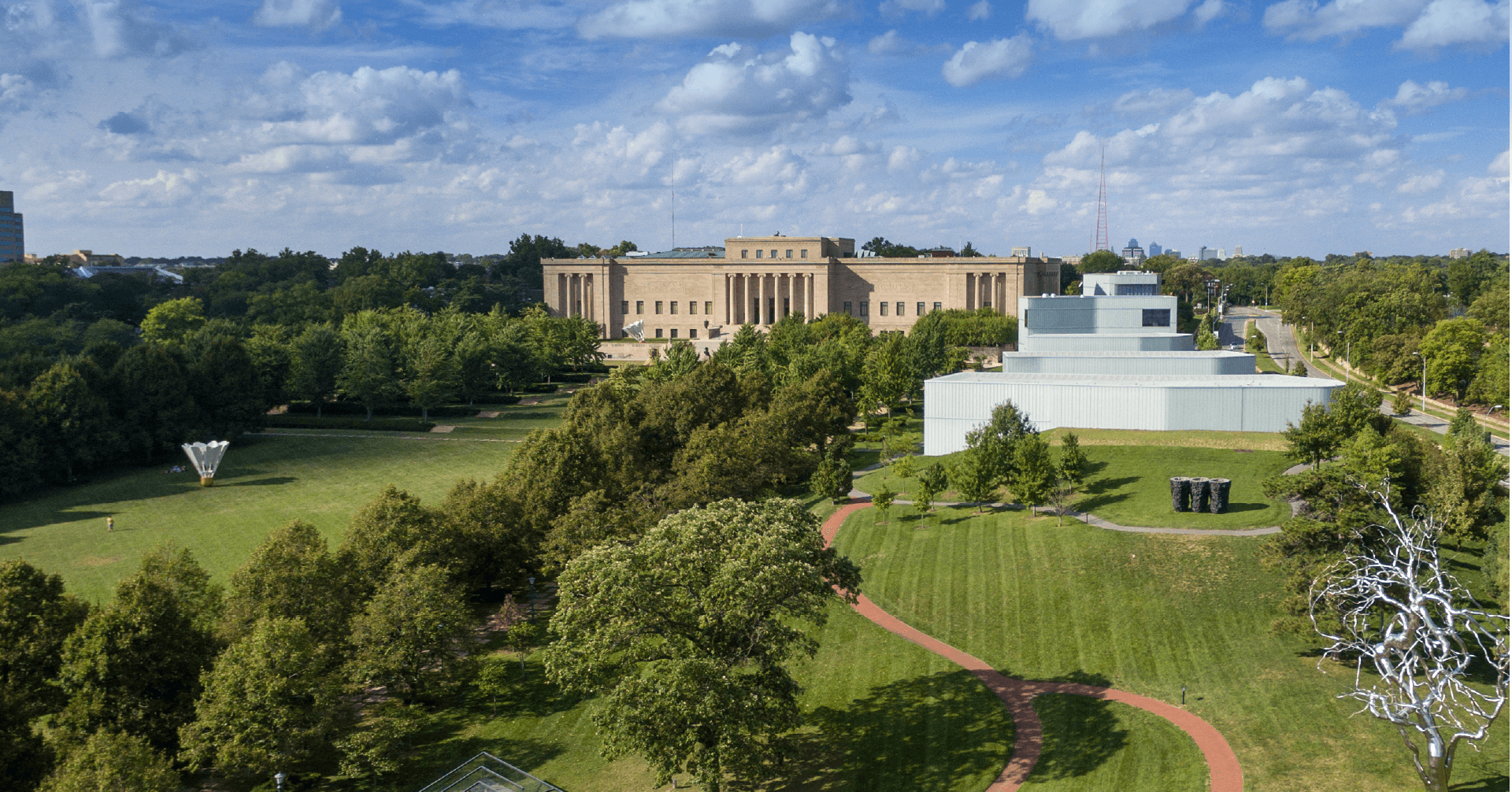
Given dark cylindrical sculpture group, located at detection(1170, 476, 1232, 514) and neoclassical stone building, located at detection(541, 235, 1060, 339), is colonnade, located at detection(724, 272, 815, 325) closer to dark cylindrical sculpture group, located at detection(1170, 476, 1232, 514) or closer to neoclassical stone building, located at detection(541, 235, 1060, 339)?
neoclassical stone building, located at detection(541, 235, 1060, 339)

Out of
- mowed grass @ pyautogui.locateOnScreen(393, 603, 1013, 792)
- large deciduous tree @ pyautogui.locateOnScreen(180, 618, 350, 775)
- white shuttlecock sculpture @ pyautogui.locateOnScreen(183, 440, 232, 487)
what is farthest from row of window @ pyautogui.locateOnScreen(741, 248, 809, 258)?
large deciduous tree @ pyautogui.locateOnScreen(180, 618, 350, 775)

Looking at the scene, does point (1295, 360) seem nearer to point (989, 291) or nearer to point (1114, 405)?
point (989, 291)

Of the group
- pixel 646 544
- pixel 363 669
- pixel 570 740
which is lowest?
pixel 570 740

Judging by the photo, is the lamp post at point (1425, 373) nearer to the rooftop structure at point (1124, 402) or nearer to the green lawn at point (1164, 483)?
the rooftop structure at point (1124, 402)

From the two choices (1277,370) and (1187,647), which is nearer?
(1187,647)

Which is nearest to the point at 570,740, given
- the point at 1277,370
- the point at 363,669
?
the point at 363,669

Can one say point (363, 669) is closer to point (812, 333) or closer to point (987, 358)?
point (812, 333)
